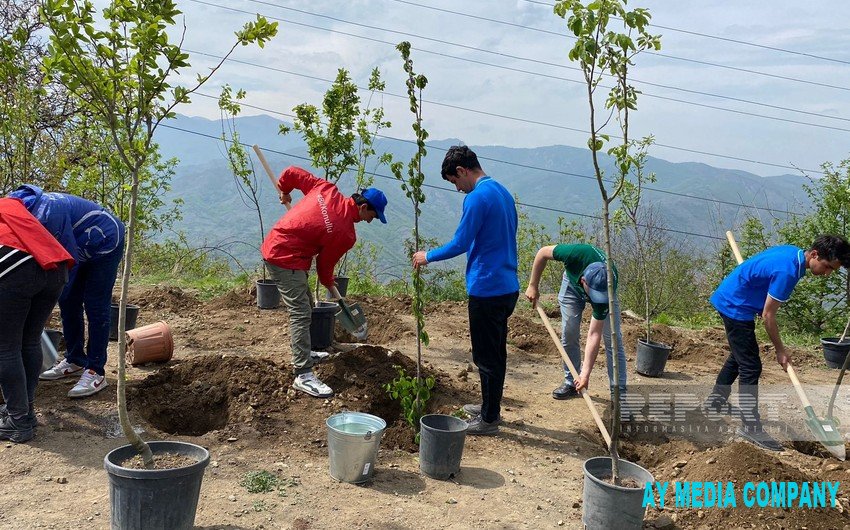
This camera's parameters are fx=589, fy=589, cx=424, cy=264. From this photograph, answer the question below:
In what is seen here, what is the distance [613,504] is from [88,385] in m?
3.58

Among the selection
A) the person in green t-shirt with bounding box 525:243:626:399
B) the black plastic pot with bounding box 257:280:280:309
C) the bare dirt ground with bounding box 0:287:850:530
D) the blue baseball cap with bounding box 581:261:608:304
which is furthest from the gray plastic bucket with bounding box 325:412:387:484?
the black plastic pot with bounding box 257:280:280:309

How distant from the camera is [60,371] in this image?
4.45 meters

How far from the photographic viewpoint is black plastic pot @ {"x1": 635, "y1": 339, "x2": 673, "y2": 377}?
241 inches

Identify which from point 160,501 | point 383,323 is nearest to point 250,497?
point 160,501

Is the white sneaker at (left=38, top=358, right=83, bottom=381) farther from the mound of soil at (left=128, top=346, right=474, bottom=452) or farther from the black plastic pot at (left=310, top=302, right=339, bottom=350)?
the black plastic pot at (left=310, top=302, right=339, bottom=350)

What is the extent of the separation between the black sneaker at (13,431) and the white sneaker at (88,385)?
2.01ft

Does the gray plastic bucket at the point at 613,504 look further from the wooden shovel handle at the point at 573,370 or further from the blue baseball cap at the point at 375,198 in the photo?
the blue baseball cap at the point at 375,198

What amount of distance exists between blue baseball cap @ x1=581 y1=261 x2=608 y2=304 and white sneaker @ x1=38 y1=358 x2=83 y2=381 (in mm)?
3924

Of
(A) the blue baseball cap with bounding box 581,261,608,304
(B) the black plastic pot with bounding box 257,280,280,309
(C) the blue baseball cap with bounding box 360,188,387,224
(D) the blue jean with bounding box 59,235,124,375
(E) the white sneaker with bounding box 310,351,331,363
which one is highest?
(C) the blue baseball cap with bounding box 360,188,387,224

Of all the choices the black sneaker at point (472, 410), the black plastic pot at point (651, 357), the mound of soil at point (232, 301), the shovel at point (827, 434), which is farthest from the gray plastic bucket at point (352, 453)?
the mound of soil at point (232, 301)

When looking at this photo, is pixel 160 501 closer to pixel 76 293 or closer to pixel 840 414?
pixel 76 293

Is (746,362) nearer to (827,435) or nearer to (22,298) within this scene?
(827,435)

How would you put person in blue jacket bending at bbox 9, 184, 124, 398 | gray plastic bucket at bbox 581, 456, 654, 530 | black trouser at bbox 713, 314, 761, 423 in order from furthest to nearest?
black trouser at bbox 713, 314, 761, 423, person in blue jacket bending at bbox 9, 184, 124, 398, gray plastic bucket at bbox 581, 456, 654, 530

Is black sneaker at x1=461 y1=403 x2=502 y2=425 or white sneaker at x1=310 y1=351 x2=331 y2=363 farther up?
white sneaker at x1=310 y1=351 x2=331 y2=363
